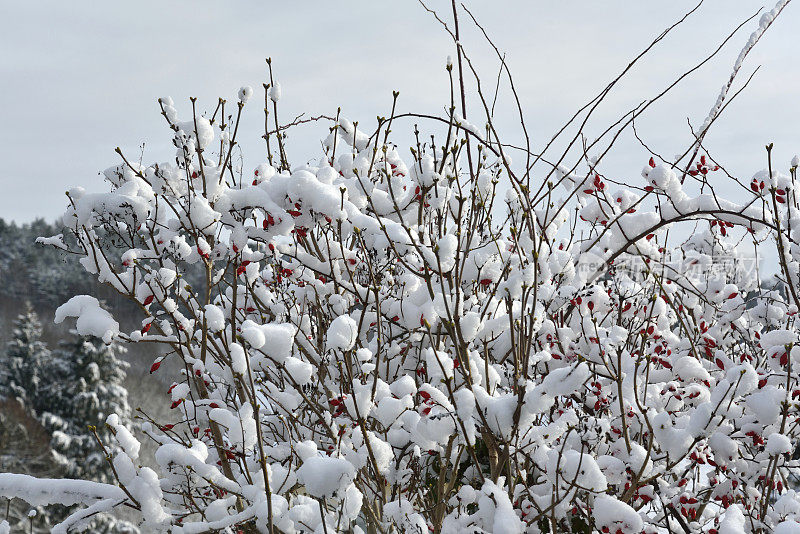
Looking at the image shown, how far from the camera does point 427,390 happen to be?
2.10m

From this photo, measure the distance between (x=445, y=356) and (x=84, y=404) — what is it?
61.7 ft

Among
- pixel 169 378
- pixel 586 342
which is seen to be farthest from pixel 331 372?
pixel 169 378

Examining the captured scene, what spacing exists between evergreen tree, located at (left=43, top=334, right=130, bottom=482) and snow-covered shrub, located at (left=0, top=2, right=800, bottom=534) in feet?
53.6

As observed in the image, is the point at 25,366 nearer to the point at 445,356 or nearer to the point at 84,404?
the point at 84,404

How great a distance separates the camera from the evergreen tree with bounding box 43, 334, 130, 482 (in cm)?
1745

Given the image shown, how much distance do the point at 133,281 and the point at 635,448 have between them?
7.70 ft

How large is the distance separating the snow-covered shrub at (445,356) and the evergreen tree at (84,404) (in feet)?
53.6

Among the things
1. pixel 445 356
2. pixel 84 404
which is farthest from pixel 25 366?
pixel 445 356

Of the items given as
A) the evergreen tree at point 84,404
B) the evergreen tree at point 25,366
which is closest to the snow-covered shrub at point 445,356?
the evergreen tree at point 84,404

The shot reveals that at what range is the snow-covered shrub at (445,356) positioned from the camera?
7.07ft

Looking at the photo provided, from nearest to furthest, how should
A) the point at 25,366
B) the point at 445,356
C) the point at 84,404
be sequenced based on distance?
the point at 445,356 → the point at 84,404 → the point at 25,366

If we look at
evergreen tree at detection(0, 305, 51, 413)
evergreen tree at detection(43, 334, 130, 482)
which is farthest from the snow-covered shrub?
evergreen tree at detection(0, 305, 51, 413)

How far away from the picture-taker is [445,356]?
2.22 metres

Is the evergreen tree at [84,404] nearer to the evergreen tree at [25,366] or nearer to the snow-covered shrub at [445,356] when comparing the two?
the evergreen tree at [25,366]
